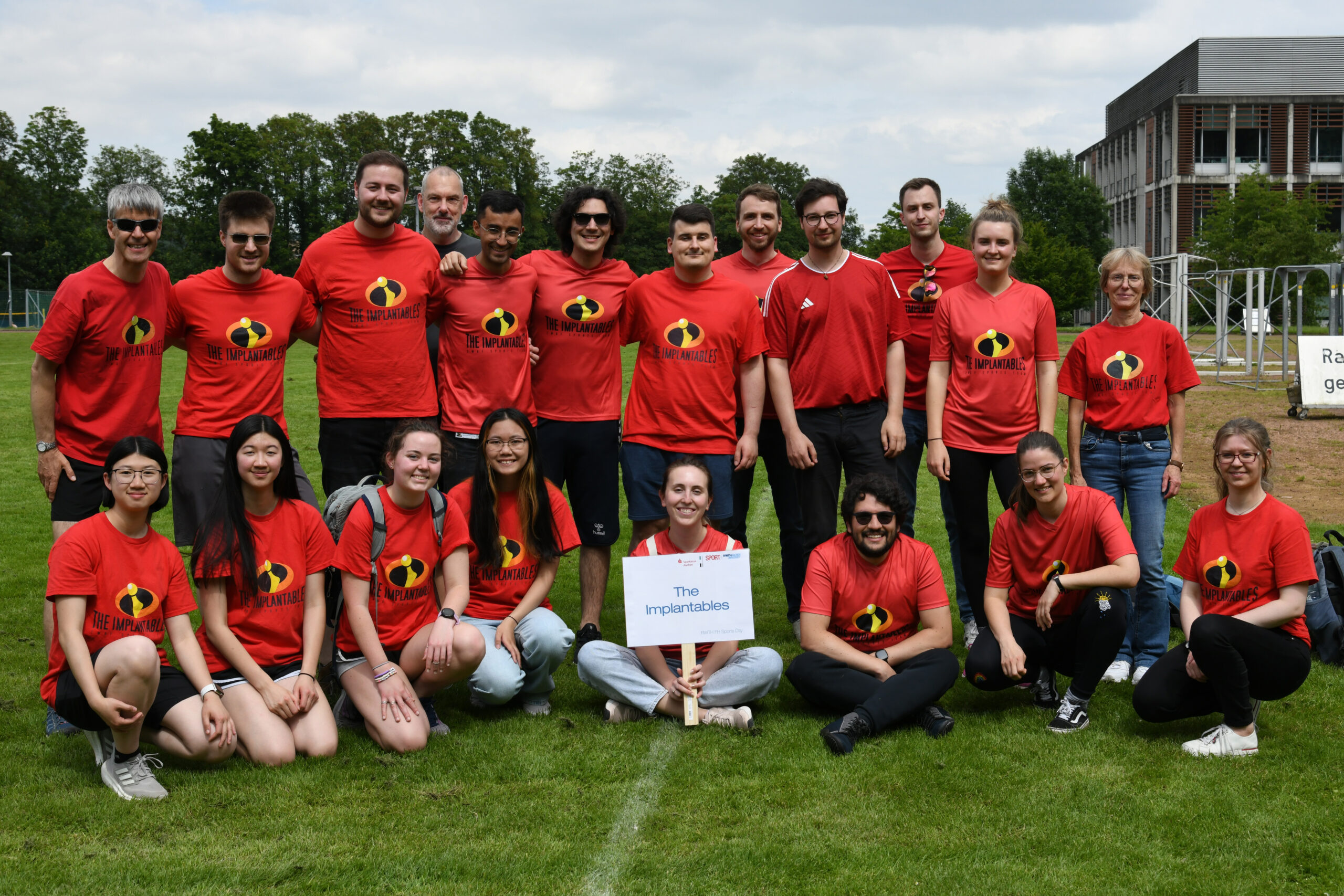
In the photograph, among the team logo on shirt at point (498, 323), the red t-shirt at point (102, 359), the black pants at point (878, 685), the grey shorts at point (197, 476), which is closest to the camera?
the black pants at point (878, 685)

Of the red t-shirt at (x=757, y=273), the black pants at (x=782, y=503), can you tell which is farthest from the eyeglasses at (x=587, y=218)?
the black pants at (x=782, y=503)

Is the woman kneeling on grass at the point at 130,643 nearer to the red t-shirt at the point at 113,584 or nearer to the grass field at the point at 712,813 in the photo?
the red t-shirt at the point at 113,584

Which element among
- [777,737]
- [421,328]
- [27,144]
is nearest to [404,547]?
[421,328]

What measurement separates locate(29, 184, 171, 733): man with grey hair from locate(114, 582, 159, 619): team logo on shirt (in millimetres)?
943

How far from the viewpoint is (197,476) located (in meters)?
5.46

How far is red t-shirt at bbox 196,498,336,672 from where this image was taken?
4.84m

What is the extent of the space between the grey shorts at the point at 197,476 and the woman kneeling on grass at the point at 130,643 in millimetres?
770

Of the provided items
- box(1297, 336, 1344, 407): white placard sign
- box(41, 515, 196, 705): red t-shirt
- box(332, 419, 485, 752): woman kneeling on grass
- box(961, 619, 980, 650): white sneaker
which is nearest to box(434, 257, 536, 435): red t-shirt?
box(332, 419, 485, 752): woman kneeling on grass

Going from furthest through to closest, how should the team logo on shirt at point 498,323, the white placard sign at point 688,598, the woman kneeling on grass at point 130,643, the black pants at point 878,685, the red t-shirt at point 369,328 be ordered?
the team logo on shirt at point 498,323
the red t-shirt at point 369,328
the white placard sign at point 688,598
the black pants at point 878,685
the woman kneeling on grass at point 130,643

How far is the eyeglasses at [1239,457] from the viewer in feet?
15.9

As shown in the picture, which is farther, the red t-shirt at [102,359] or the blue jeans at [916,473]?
the blue jeans at [916,473]

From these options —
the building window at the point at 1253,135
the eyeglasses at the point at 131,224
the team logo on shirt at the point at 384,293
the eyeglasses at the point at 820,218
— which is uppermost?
the building window at the point at 1253,135

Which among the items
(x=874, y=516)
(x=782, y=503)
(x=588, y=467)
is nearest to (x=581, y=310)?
(x=588, y=467)

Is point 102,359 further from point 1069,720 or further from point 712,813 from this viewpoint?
point 1069,720
